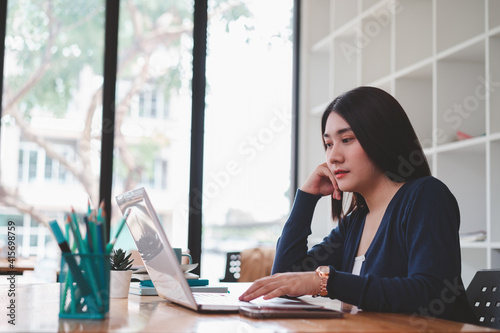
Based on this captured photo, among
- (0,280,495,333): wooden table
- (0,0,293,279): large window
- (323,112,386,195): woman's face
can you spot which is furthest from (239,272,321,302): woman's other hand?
(0,0,293,279): large window

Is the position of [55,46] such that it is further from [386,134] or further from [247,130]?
[386,134]

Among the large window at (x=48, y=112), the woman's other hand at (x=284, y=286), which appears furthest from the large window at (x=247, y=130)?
the woman's other hand at (x=284, y=286)

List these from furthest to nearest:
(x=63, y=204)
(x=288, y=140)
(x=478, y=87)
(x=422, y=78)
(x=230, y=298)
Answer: (x=288, y=140) < (x=63, y=204) < (x=422, y=78) < (x=478, y=87) < (x=230, y=298)

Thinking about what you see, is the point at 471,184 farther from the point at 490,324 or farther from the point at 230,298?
the point at 230,298

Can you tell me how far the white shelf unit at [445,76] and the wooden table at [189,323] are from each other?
1706 mm

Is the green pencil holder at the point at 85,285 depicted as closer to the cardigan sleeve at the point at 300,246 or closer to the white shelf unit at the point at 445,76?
the cardigan sleeve at the point at 300,246

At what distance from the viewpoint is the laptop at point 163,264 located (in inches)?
49.4

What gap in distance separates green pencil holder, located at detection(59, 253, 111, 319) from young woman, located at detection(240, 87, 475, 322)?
35cm

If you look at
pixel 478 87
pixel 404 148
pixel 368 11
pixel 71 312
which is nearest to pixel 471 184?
pixel 478 87

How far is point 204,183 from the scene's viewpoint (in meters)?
4.27

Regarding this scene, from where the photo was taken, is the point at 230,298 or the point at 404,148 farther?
the point at 404,148

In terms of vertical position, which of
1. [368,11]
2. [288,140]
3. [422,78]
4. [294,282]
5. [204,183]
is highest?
[368,11]

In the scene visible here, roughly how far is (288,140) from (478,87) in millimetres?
1718

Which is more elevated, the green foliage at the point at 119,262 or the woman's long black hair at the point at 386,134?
the woman's long black hair at the point at 386,134
